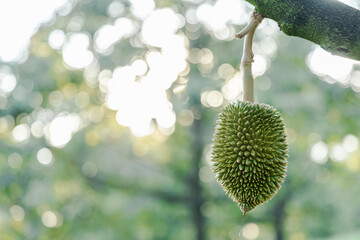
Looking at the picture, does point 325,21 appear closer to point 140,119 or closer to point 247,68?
point 247,68

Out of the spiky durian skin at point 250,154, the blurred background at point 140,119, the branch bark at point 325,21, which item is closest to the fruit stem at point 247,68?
the spiky durian skin at point 250,154

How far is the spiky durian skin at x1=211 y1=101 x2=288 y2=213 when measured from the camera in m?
1.40

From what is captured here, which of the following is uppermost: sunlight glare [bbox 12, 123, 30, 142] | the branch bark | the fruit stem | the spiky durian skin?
the branch bark

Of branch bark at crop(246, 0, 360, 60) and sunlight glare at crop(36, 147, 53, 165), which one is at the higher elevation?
branch bark at crop(246, 0, 360, 60)

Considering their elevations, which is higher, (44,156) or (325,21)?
(325,21)

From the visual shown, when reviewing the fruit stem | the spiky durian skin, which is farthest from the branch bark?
the spiky durian skin

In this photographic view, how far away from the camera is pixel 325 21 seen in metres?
1.03

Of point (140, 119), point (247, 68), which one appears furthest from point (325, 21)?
point (140, 119)

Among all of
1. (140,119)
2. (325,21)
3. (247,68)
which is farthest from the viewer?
(140,119)

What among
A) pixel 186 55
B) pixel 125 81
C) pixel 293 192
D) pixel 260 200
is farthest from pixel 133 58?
pixel 260 200

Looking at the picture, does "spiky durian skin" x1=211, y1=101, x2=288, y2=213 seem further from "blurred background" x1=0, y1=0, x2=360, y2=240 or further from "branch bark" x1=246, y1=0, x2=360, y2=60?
"blurred background" x1=0, y1=0, x2=360, y2=240

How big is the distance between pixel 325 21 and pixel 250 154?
54 centimetres

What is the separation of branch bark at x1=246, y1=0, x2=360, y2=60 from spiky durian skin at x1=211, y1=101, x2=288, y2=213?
480 millimetres

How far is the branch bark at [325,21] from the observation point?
1.02 meters
